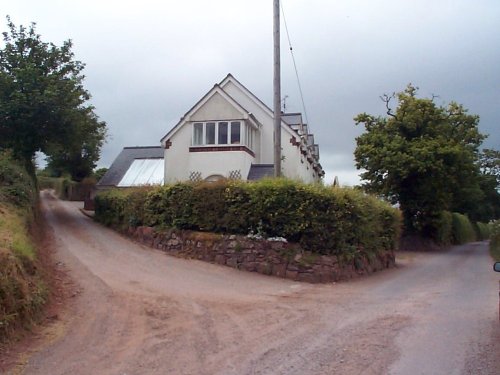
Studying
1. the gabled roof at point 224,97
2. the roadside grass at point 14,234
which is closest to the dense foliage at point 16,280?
the roadside grass at point 14,234

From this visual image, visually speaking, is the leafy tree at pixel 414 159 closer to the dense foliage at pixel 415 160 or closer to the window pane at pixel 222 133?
the dense foliage at pixel 415 160

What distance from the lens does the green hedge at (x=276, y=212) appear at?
14.7 m

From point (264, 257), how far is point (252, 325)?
5.91 m

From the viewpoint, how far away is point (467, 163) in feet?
108

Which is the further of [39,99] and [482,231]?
[482,231]

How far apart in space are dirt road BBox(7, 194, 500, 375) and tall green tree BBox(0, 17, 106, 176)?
9025mm

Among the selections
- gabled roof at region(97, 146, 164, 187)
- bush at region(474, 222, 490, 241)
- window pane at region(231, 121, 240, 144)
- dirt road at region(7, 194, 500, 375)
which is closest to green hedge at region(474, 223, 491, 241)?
bush at region(474, 222, 490, 241)

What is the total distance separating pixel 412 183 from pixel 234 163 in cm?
1152

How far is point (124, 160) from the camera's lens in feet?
154

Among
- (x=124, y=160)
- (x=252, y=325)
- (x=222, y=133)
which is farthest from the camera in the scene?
(x=124, y=160)

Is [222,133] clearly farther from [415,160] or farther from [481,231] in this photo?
[481,231]

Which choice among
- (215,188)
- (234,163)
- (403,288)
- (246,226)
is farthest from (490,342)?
(234,163)

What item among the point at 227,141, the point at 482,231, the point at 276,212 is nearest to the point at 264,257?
the point at 276,212

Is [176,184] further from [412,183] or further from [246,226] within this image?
[412,183]
